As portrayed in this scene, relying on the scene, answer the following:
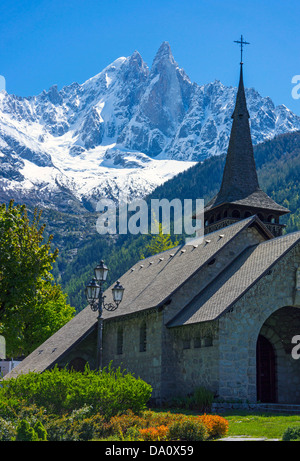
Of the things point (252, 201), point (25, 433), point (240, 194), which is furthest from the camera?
point (240, 194)

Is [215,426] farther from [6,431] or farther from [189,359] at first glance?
[189,359]

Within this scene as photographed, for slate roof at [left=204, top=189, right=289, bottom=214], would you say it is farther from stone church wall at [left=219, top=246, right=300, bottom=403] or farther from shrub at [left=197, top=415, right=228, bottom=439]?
shrub at [left=197, top=415, right=228, bottom=439]

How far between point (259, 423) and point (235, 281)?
10.0 m

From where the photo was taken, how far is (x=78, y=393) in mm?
19031

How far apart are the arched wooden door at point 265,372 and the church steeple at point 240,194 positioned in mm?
12851

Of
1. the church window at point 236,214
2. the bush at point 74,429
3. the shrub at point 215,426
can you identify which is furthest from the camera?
the church window at point 236,214

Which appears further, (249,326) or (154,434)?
(249,326)

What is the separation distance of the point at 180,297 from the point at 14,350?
29.8 metres

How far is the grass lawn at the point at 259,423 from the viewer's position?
1716 centimetres

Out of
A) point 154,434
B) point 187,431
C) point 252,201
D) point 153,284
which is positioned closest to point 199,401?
point 187,431

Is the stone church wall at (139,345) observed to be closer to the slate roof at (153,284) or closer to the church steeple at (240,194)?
the slate roof at (153,284)

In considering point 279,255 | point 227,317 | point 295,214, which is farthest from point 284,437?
point 295,214

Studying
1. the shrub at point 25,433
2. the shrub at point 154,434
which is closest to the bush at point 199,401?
the shrub at point 154,434

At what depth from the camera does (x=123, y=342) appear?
36.1 meters
